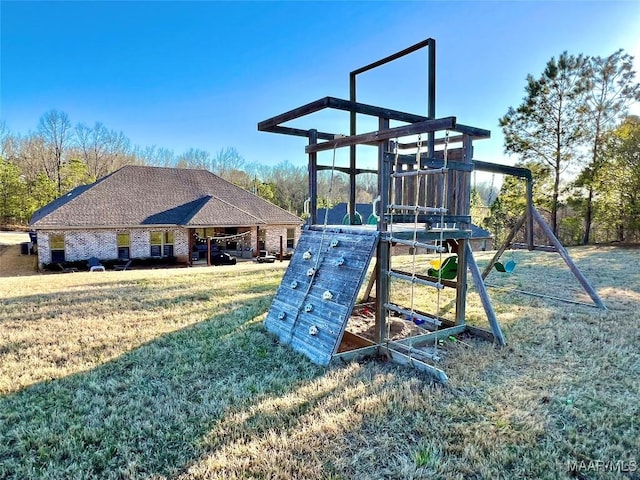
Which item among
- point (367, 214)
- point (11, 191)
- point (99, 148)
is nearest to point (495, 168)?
point (367, 214)

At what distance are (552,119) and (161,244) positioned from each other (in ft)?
75.2

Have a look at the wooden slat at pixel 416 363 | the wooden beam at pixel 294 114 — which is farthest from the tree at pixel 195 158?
the wooden slat at pixel 416 363

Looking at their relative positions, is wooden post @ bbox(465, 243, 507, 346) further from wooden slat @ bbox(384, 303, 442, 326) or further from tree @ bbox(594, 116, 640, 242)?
tree @ bbox(594, 116, 640, 242)

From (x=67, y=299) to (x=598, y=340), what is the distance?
8.50 meters

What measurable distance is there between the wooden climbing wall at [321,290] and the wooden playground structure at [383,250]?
0.04 ft

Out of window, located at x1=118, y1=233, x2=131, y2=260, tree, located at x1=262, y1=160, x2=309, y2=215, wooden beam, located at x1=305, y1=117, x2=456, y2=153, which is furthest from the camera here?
tree, located at x1=262, y1=160, x2=309, y2=215

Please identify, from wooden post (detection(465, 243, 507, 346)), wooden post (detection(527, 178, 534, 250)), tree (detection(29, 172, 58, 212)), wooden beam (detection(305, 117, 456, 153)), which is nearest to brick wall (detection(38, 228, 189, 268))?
wooden post (detection(527, 178, 534, 250))

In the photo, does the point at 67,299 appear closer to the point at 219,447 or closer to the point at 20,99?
the point at 219,447

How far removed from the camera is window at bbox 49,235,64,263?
16.8 metres

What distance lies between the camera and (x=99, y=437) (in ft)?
8.43

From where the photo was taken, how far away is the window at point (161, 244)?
743 inches

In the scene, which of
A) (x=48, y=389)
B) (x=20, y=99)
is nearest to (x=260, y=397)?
(x=48, y=389)

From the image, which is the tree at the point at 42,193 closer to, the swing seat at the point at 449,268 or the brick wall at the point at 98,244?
the brick wall at the point at 98,244

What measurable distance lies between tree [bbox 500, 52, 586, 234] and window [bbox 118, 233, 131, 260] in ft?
72.2
